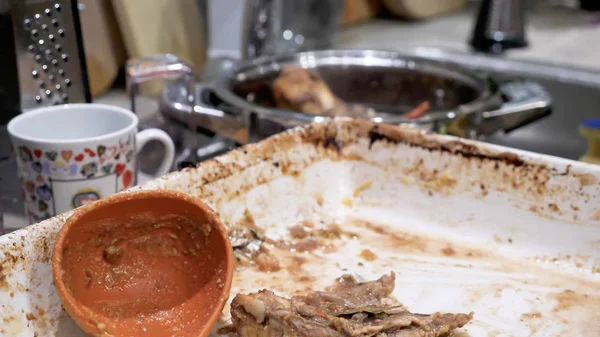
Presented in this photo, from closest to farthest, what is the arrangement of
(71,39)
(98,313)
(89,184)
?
(98,313) < (89,184) < (71,39)

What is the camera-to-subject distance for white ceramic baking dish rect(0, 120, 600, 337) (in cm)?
69

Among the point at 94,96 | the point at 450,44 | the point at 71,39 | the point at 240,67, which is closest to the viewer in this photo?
the point at 71,39

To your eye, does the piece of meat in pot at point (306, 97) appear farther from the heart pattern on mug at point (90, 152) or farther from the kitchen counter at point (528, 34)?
the kitchen counter at point (528, 34)

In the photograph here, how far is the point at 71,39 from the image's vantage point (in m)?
0.79

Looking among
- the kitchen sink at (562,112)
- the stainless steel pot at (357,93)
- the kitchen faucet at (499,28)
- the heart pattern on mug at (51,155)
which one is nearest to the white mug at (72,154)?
the heart pattern on mug at (51,155)

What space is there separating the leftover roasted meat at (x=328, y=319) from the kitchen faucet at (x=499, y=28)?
1341mm

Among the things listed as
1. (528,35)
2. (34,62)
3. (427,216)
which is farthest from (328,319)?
(528,35)

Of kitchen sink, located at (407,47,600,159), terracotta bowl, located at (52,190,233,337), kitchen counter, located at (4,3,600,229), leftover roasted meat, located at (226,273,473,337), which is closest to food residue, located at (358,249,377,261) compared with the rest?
leftover roasted meat, located at (226,273,473,337)

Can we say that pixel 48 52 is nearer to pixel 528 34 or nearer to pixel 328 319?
pixel 328 319

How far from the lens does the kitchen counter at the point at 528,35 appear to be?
5.87 feet

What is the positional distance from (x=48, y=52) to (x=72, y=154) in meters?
0.19

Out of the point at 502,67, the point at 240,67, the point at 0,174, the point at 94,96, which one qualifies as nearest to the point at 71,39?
the point at 0,174

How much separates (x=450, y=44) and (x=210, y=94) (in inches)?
41.2

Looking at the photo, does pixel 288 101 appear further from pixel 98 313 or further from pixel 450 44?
pixel 450 44
